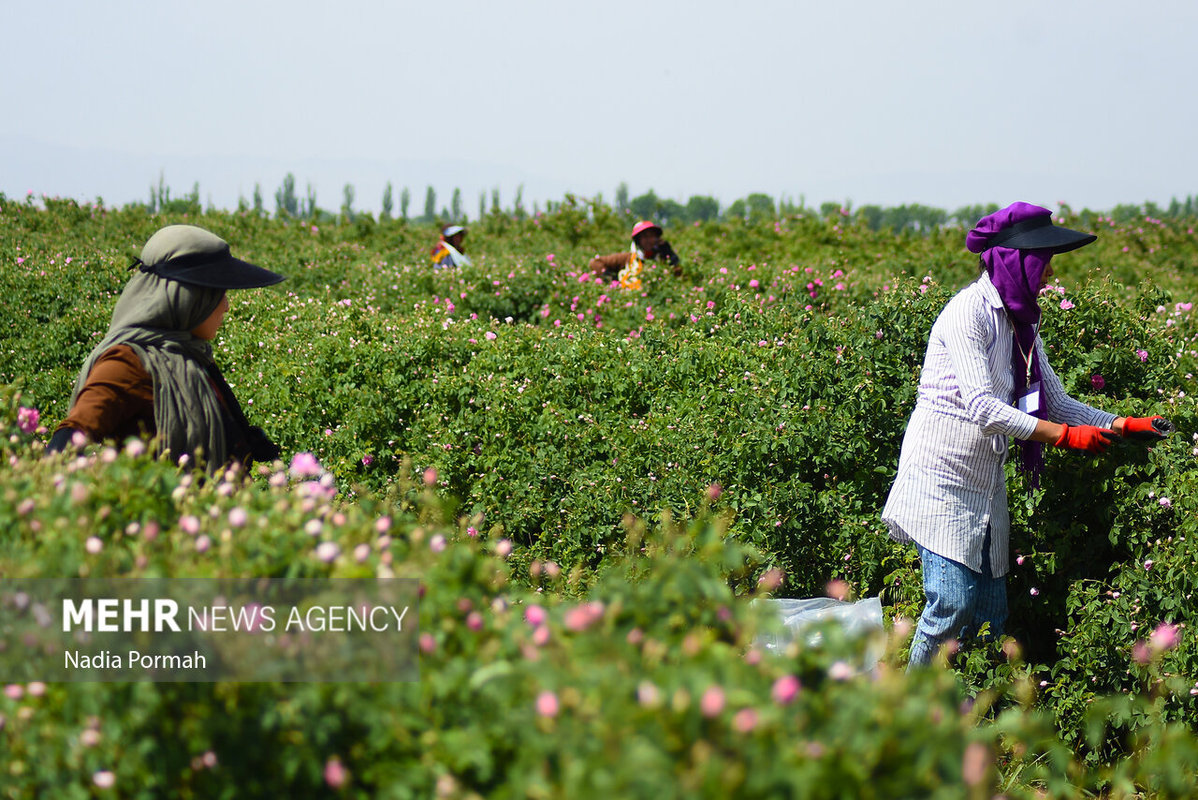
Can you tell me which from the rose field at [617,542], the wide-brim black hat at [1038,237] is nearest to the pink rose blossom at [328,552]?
the rose field at [617,542]

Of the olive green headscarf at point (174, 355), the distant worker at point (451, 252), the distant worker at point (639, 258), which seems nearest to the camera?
the olive green headscarf at point (174, 355)

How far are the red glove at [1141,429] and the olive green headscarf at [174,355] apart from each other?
9.42 feet

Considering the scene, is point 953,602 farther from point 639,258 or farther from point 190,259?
point 639,258

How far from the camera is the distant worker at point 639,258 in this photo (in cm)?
852

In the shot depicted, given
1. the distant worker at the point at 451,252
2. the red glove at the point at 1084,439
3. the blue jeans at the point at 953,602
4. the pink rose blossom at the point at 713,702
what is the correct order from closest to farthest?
the pink rose blossom at the point at 713,702 < the red glove at the point at 1084,439 < the blue jeans at the point at 953,602 < the distant worker at the point at 451,252

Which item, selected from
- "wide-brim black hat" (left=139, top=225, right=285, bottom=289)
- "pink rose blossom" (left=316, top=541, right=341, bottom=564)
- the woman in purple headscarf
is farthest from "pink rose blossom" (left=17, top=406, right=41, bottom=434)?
the woman in purple headscarf

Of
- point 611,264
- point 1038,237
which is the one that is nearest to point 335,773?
point 1038,237

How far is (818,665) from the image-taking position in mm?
1321

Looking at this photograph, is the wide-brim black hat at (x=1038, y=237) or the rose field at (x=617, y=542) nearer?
the rose field at (x=617, y=542)

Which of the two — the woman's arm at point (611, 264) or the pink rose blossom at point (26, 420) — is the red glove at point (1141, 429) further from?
the woman's arm at point (611, 264)

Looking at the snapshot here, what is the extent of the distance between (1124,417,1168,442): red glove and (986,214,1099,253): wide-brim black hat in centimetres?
61

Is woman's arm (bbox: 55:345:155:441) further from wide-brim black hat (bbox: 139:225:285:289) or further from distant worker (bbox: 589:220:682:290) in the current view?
distant worker (bbox: 589:220:682:290)

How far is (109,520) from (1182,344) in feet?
15.5

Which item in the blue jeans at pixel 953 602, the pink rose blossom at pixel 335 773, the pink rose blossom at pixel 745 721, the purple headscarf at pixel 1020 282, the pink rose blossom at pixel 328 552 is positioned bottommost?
the blue jeans at pixel 953 602
